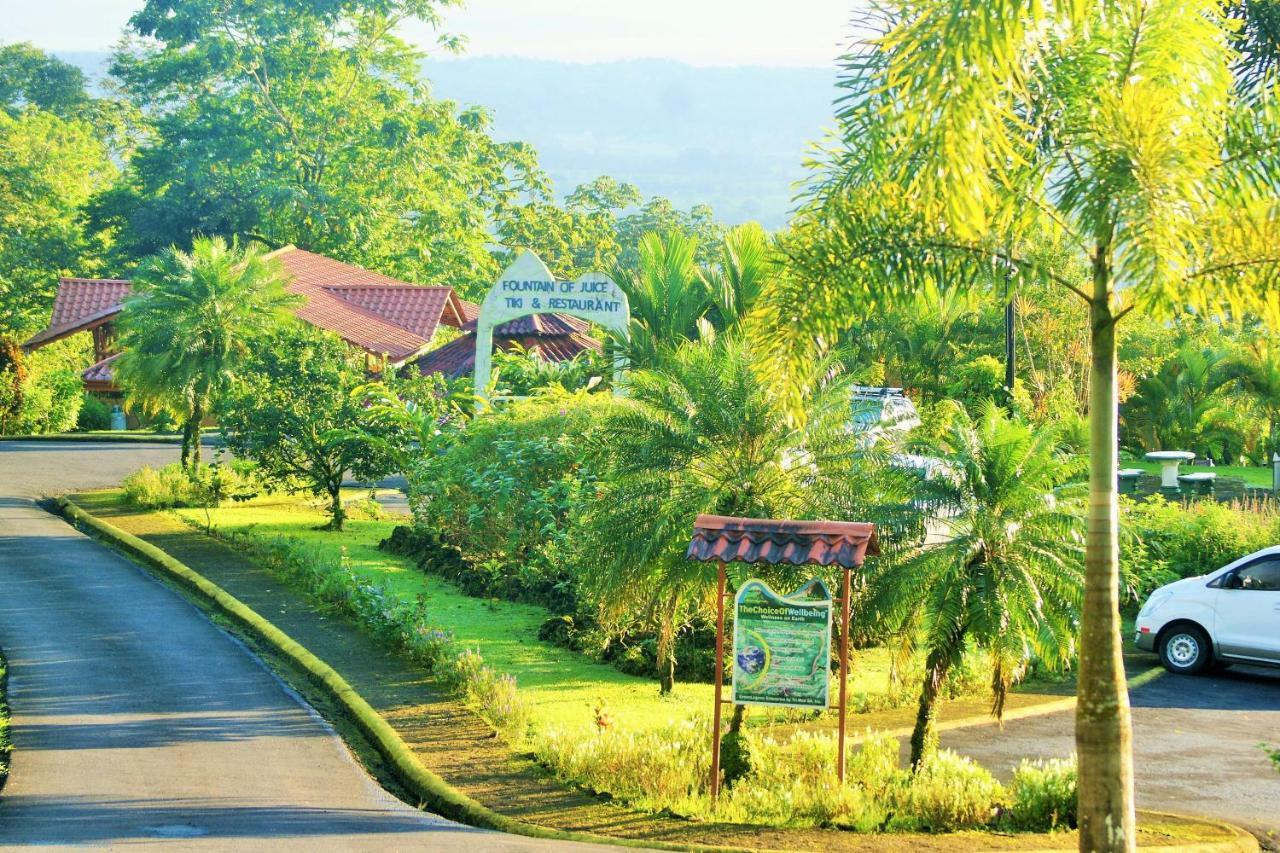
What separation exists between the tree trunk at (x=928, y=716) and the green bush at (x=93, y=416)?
124ft

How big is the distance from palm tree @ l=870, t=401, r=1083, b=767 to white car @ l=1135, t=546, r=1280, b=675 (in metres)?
5.38

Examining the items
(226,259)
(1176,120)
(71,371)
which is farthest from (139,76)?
(1176,120)

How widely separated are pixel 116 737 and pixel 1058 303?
28290 millimetres

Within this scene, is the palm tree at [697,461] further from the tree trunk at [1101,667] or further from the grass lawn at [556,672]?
the tree trunk at [1101,667]

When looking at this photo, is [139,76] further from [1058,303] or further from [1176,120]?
[1176,120]

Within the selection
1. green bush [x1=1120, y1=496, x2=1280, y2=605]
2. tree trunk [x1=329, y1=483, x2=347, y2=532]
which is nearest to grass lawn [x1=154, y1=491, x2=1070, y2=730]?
tree trunk [x1=329, y1=483, x2=347, y2=532]

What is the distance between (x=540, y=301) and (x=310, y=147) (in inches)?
1516

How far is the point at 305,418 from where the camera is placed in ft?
79.0

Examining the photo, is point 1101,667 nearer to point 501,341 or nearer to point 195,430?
point 195,430

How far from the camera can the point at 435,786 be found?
12.0m

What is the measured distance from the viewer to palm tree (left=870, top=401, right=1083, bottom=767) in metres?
11.9

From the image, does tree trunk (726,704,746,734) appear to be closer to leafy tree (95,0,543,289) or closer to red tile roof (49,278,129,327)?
red tile roof (49,278,129,327)

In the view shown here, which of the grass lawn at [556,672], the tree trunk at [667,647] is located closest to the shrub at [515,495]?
the grass lawn at [556,672]

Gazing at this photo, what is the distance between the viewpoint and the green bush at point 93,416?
4509 cm
